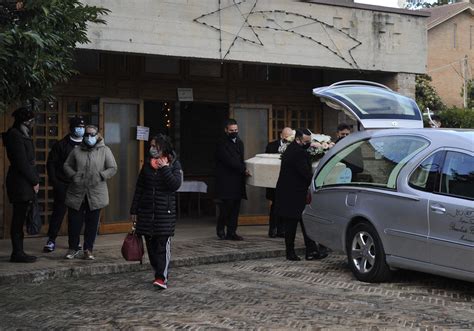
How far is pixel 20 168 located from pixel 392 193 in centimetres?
455

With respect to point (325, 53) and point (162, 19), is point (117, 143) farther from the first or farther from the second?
point (325, 53)

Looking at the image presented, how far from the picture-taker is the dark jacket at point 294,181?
345 inches

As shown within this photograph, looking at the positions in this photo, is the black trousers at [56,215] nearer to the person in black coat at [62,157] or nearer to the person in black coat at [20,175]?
the person in black coat at [62,157]

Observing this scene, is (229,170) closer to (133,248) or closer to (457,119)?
(133,248)

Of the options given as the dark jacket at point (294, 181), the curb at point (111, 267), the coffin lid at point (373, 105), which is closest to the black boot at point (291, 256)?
the curb at point (111, 267)

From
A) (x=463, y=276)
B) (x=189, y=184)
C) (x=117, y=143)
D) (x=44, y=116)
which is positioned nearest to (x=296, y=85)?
(x=189, y=184)

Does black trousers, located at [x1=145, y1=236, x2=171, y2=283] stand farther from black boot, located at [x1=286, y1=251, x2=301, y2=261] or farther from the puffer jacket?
black boot, located at [x1=286, y1=251, x2=301, y2=261]

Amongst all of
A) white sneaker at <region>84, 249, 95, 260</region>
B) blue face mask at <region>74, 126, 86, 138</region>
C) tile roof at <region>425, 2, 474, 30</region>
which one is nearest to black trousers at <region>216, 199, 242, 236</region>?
white sneaker at <region>84, 249, 95, 260</region>

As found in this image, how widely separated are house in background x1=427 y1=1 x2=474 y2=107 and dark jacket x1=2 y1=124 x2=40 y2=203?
27.5 metres

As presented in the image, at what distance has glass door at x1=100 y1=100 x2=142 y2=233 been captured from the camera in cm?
1123

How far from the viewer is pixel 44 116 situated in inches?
428

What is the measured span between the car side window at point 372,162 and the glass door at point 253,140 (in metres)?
4.10

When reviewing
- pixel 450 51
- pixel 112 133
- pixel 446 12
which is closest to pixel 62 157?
pixel 112 133

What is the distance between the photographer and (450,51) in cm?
3397
